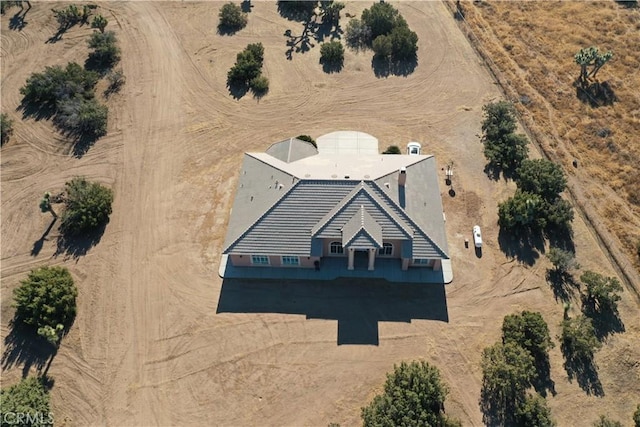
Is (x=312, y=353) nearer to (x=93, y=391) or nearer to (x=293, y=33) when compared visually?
(x=93, y=391)

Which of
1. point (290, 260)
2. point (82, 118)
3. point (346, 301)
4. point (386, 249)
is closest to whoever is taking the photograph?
point (346, 301)

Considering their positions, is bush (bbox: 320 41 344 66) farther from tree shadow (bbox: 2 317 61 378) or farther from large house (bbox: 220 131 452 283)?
tree shadow (bbox: 2 317 61 378)

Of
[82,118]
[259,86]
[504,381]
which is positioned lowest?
[504,381]

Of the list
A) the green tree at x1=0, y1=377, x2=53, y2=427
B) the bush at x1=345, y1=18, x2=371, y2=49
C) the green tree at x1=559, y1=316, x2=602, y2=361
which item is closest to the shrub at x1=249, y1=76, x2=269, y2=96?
the bush at x1=345, y1=18, x2=371, y2=49

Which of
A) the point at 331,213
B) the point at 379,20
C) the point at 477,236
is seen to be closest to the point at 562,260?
the point at 477,236

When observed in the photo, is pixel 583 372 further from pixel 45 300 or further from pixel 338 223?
pixel 45 300

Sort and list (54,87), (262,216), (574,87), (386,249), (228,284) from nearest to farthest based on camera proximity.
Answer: (262,216)
(228,284)
(386,249)
(54,87)
(574,87)

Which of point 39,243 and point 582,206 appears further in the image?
point 582,206

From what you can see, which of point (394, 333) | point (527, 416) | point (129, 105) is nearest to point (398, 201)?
point (394, 333)
